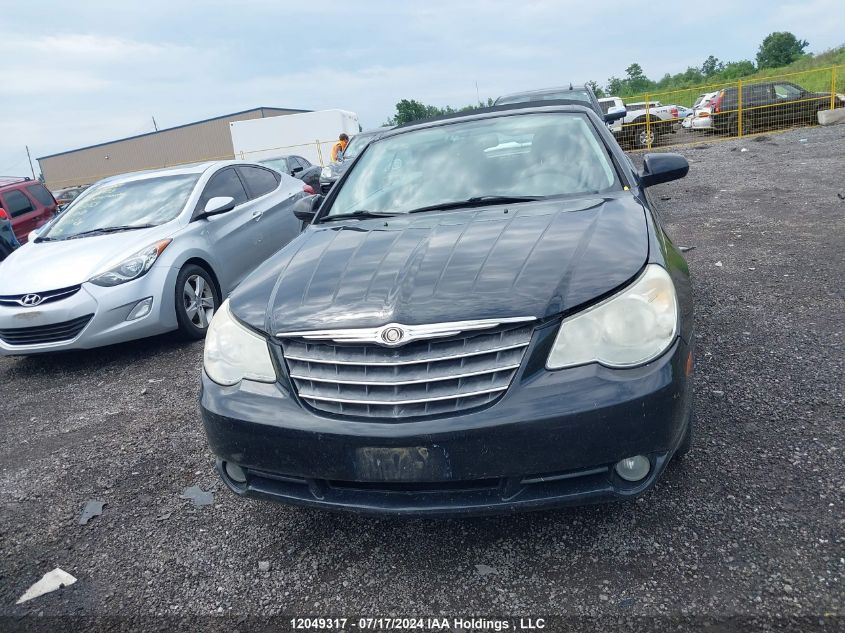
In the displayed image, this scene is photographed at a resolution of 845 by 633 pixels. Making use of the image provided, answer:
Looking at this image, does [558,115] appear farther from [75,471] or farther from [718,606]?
[75,471]

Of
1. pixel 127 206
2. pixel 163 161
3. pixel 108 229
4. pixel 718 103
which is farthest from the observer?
pixel 163 161

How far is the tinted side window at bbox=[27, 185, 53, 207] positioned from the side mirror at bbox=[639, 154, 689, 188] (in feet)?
38.9

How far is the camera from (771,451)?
2.78m

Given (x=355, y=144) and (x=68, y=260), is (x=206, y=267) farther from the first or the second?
(x=355, y=144)

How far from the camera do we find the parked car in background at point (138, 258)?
5.05 meters

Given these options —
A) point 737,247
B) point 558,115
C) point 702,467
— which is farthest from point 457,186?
point 737,247

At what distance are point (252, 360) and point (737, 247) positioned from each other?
18.9ft

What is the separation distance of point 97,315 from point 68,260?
664 millimetres

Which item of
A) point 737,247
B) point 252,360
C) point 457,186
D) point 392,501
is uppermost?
point 457,186

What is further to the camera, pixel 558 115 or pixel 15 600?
pixel 558 115

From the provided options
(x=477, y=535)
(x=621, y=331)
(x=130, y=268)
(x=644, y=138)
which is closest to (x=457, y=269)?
(x=621, y=331)

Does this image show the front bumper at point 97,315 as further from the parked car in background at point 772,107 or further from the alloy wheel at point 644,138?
the parked car in background at point 772,107

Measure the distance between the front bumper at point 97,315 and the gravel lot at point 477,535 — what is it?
34.6 inches

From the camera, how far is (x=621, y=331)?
2092 mm
